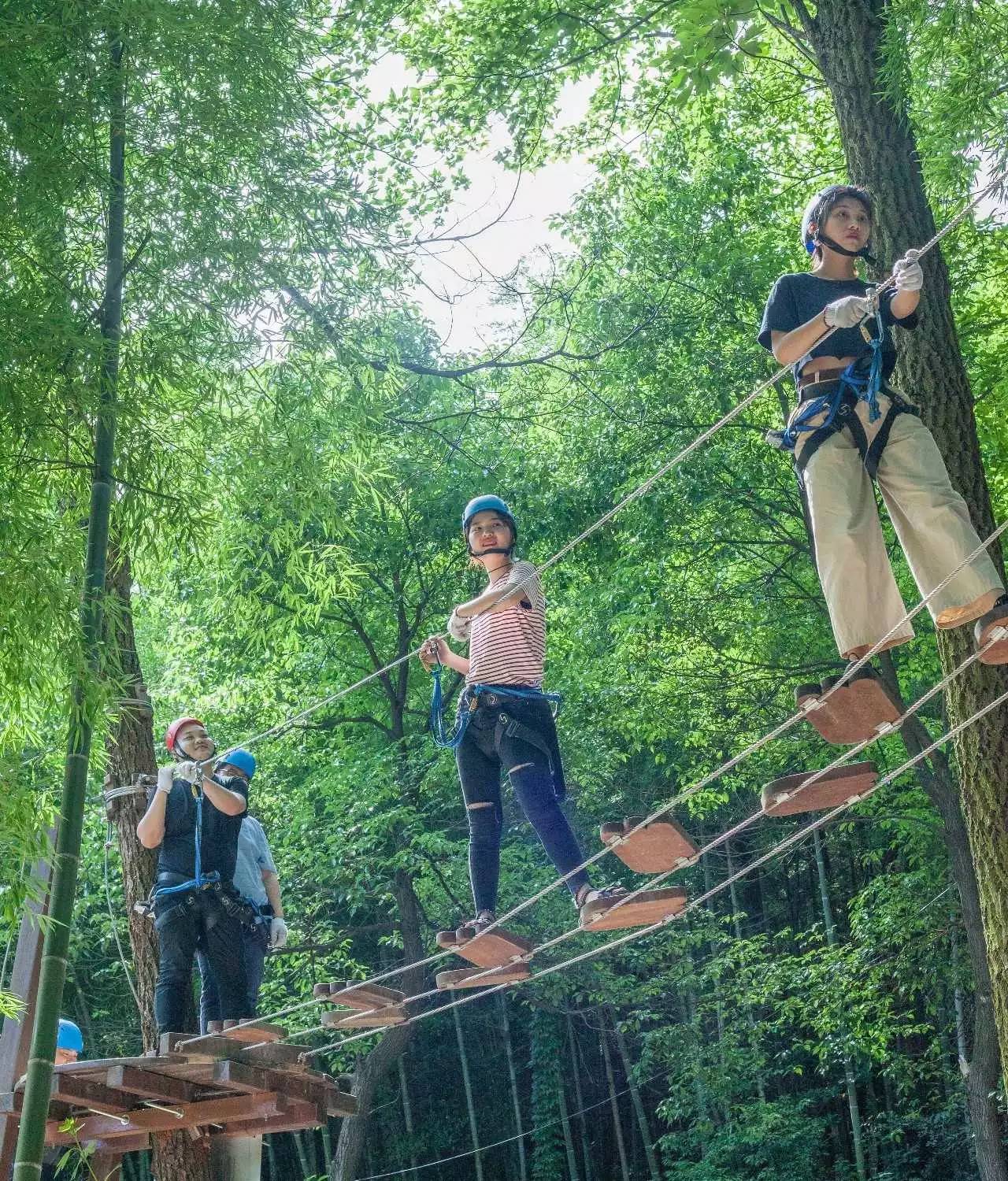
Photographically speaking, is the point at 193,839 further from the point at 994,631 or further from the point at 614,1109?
the point at 614,1109

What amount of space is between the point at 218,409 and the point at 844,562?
2738 millimetres

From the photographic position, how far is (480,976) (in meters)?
4.42

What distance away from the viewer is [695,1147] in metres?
14.5

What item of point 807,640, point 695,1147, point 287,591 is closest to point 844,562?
point 287,591

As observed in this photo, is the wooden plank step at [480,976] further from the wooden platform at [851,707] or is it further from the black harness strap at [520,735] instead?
the wooden platform at [851,707]

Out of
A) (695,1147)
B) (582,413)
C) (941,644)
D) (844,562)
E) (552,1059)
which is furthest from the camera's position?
(552,1059)

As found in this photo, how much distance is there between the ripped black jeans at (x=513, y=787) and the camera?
14.6 ft

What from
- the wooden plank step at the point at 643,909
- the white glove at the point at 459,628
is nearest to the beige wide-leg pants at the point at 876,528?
the wooden plank step at the point at 643,909

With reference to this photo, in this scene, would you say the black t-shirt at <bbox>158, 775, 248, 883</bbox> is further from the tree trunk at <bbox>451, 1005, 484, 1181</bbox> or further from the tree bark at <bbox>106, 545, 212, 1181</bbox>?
the tree trunk at <bbox>451, 1005, 484, 1181</bbox>

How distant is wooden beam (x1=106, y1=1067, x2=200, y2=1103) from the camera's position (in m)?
4.46

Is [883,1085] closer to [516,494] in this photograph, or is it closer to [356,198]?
[516,494]

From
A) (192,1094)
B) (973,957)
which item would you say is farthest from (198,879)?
(973,957)

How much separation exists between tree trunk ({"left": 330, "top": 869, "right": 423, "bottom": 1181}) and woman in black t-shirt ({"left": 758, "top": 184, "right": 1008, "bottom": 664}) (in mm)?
7883

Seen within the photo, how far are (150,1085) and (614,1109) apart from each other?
12121 mm
